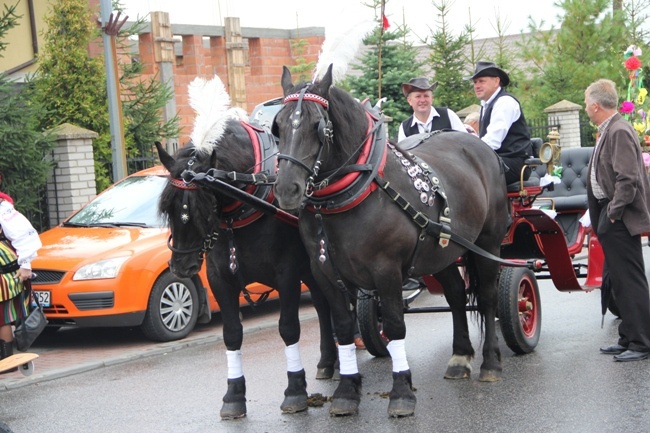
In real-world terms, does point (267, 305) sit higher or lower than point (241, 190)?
lower

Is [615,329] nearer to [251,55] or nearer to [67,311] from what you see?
[67,311]

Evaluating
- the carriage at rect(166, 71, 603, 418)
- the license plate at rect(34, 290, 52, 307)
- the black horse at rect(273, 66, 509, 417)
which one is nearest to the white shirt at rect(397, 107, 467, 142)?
the carriage at rect(166, 71, 603, 418)

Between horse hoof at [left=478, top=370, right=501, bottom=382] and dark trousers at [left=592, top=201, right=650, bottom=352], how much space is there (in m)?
1.16

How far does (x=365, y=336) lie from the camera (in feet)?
27.7

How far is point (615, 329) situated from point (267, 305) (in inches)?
180

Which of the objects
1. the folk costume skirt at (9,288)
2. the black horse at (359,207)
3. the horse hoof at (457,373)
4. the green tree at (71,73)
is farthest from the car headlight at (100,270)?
the green tree at (71,73)

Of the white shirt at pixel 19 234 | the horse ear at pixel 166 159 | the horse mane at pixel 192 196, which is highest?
the horse ear at pixel 166 159

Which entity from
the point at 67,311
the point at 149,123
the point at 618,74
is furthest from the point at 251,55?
the point at 67,311

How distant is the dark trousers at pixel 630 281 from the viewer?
25.7 feet

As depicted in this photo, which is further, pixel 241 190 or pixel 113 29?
pixel 113 29

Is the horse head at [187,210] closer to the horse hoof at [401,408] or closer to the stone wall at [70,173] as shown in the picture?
the horse hoof at [401,408]

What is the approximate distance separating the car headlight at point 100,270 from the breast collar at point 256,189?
3.45 metres

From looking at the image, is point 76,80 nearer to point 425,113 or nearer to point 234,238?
point 425,113

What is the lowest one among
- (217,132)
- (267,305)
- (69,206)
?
(267,305)
